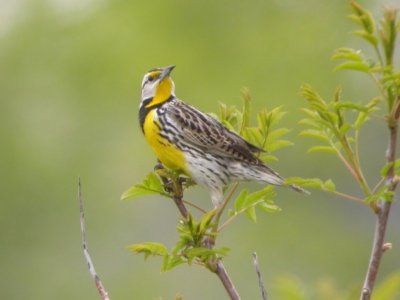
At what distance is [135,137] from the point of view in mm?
19750

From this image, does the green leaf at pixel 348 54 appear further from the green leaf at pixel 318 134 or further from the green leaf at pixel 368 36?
the green leaf at pixel 318 134

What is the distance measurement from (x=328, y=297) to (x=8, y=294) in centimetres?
1505

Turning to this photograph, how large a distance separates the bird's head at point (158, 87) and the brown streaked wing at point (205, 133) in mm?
212

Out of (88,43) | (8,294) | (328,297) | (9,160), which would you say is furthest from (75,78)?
(328,297)

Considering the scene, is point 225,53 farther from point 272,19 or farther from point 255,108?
point 255,108

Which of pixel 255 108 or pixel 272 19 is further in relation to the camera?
pixel 272 19

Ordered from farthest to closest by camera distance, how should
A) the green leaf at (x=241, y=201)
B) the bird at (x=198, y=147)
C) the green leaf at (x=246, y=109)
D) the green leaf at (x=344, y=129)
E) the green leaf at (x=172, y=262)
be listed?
the bird at (x=198, y=147) < the green leaf at (x=241, y=201) < the green leaf at (x=246, y=109) < the green leaf at (x=172, y=262) < the green leaf at (x=344, y=129)

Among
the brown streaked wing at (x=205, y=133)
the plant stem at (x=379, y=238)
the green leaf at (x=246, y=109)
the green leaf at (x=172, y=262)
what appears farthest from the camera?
the brown streaked wing at (x=205, y=133)

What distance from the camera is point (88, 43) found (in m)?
22.0

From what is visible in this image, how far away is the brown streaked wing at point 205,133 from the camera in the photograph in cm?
430

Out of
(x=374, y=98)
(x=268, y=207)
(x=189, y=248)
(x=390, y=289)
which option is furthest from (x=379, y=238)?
(x=268, y=207)

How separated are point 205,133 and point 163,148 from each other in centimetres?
15

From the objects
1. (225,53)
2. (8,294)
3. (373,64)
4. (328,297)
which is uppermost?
(225,53)

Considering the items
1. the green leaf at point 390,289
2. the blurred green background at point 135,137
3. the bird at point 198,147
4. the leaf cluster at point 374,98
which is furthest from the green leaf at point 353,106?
the blurred green background at point 135,137
